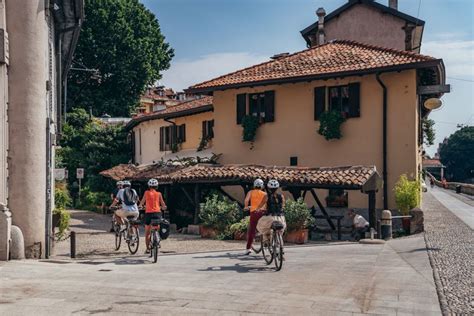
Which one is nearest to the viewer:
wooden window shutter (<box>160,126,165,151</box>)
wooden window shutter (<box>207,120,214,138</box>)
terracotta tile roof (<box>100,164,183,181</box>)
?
terracotta tile roof (<box>100,164,183,181</box>)

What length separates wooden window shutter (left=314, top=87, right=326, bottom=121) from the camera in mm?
23000

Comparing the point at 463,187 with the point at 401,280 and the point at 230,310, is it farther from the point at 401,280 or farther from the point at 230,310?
the point at 230,310

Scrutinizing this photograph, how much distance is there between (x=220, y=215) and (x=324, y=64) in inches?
353

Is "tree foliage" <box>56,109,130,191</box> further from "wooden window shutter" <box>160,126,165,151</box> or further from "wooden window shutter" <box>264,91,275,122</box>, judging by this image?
"wooden window shutter" <box>264,91,275,122</box>

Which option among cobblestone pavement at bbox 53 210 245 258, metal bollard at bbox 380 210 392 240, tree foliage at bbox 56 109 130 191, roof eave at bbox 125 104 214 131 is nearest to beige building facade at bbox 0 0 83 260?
cobblestone pavement at bbox 53 210 245 258

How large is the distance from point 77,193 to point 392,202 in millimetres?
21418

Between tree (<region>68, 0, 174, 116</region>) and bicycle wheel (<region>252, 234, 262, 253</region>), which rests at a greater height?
tree (<region>68, 0, 174, 116</region>)

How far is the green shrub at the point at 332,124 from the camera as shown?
73.3ft

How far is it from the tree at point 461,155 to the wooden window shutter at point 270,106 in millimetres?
68967

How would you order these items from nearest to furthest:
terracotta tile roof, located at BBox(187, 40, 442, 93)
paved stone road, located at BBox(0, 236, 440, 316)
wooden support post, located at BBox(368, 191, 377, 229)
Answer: paved stone road, located at BBox(0, 236, 440, 316), wooden support post, located at BBox(368, 191, 377, 229), terracotta tile roof, located at BBox(187, 40, 442, 93)

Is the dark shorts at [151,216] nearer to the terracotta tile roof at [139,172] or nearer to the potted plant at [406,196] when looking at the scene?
the terracotta tile roof at [139,172]

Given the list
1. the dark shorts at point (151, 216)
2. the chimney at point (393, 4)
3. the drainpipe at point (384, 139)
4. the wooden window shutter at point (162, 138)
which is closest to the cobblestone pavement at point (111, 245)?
the dark shorts at point (151, 216)

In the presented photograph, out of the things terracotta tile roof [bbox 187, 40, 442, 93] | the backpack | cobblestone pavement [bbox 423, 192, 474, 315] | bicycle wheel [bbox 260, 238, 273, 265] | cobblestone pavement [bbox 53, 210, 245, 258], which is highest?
terracotta tile roof [bbox 187, 40, 442, 93]

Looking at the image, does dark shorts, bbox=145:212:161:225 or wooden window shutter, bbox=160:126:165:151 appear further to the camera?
wooden window shutter, bbox=160:126:165:151
